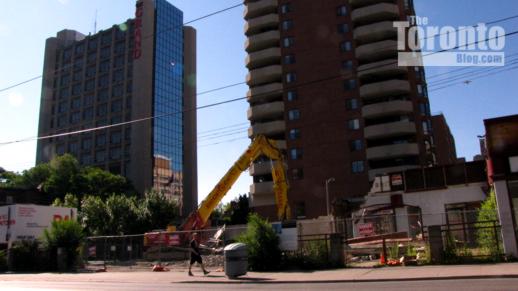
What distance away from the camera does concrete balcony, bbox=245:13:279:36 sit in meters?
78.7

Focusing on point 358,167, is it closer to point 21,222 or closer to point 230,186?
point 230,186

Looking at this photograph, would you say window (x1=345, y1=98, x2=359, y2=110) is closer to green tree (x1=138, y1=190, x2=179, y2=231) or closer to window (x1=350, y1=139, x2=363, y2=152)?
window (x1=350, y1=139, x2=363, y2=152)

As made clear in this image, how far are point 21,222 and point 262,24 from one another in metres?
55.1

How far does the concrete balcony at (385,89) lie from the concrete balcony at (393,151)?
300 inches

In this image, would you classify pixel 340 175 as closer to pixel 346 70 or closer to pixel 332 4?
pixel 346 70

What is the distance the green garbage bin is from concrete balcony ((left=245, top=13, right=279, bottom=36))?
63.5 m

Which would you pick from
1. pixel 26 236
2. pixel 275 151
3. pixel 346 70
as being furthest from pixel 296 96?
pixel 26 236

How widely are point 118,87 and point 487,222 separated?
10858cm

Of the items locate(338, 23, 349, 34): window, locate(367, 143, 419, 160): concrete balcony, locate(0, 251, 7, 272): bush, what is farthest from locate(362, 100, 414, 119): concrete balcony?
locate(0, 251, 7, 272): bush

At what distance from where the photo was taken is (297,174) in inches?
2805

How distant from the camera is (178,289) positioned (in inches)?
615

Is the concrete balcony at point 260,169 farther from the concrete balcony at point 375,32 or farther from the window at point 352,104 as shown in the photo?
the concrete balcony at point 375,32

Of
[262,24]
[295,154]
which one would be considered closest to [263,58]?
[262,24]

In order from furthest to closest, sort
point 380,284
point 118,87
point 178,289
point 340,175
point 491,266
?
point 118,87
point 340,175
point 491,266
point 178,289
point 380,284
